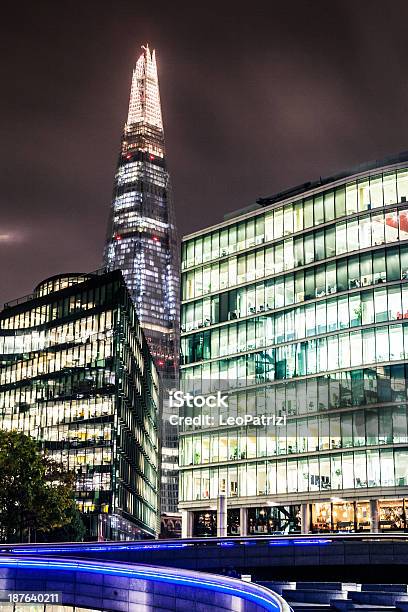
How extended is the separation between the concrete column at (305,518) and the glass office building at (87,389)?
1686 inches

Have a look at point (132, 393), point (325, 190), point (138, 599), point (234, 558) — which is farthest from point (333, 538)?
point (132, 393)

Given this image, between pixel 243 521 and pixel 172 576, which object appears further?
pixel 243 521

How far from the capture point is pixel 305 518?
86688 mm

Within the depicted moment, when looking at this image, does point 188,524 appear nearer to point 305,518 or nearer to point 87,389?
point 305,518

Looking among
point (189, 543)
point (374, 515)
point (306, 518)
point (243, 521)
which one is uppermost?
point (374, 515)

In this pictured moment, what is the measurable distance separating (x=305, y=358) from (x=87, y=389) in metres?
52.1

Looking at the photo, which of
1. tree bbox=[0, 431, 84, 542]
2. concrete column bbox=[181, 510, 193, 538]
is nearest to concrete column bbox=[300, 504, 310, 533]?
concrete column bbox=[181, 510, 193, 538]

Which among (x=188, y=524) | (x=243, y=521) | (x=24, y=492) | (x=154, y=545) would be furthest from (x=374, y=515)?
(x=154, y=545)

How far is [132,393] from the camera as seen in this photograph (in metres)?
141

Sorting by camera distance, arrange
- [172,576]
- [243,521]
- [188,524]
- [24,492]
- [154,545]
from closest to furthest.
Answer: [172,576] < [154,545] < [24,492] < [243,521] < [188,524]

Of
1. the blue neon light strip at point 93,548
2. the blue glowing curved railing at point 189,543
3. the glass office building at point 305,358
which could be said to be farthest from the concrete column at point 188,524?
the blue neon light strip at point 93,548

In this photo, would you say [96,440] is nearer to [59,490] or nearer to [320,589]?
[59,490]

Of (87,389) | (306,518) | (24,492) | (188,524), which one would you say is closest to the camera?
(24,492)

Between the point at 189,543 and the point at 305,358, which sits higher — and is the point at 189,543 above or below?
below
